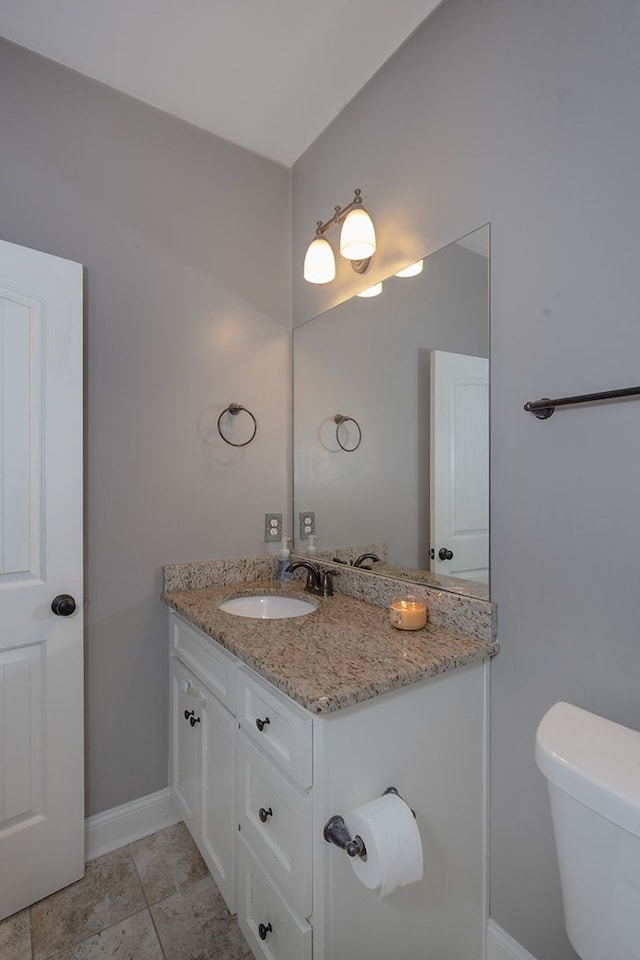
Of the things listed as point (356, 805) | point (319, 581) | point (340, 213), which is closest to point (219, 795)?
point (356, 805)

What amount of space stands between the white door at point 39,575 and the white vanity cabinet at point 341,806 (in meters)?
0.48

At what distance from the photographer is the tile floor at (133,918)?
1.20 meters

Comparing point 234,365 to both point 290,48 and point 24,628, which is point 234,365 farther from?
point 24,628

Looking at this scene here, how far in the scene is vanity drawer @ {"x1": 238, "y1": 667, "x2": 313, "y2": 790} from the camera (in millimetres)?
890

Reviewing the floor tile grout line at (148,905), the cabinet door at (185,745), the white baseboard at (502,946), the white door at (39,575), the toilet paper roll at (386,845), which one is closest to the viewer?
the toilet paper roll at (386,845)

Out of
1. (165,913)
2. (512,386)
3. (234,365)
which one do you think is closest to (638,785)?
(512,386)

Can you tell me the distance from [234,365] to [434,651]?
1325mm

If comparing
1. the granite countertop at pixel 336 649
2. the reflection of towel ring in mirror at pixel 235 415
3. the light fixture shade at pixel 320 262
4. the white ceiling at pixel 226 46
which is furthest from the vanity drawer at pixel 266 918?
the white ceiling at pixel 226 46

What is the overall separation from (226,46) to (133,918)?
2683 mm

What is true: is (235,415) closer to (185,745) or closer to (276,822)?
(185,745)

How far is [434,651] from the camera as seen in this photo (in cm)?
109

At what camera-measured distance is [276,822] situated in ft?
3.26

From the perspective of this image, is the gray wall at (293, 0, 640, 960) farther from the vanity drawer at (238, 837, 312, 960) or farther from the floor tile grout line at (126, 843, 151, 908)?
the floor tile grout line at (126, 843, 151, 908)

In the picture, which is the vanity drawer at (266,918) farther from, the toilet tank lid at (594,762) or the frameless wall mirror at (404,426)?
the frameless wall mirror at (404,426)
